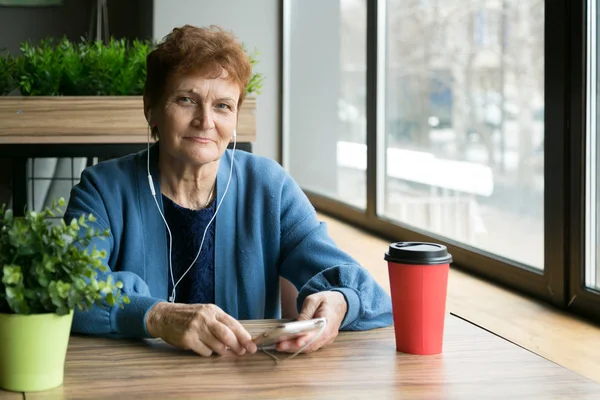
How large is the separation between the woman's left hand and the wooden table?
0.02 metres

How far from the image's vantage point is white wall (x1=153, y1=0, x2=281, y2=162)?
5852 millimetres

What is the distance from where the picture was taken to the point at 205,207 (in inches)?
81.3

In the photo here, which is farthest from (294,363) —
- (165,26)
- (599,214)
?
(165,26)

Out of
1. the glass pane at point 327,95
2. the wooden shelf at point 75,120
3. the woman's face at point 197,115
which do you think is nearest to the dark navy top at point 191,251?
the woman's face at point 197,115

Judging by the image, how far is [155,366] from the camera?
140 cm

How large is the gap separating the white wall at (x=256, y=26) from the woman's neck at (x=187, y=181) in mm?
3798

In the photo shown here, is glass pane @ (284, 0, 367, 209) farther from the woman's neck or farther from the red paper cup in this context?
the red paper cup

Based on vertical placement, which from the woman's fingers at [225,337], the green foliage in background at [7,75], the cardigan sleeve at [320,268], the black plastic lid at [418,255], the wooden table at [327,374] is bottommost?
the wooden table at [327,374]

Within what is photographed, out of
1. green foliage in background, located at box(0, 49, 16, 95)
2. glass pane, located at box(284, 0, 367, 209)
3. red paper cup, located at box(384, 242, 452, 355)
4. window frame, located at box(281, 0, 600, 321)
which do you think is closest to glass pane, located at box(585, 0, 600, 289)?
window frame, located at box(281, 0, 600, 321)

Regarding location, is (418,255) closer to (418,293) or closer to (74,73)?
(418,293)

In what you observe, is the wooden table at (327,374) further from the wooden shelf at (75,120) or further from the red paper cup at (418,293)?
the wooden shelf at (75,120)

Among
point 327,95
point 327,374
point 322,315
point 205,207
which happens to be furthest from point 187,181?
point 327,95

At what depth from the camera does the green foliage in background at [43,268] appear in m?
1.21

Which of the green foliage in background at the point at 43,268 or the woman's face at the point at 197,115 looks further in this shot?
the woman's face at the point at 197,115
